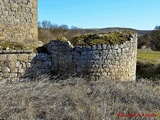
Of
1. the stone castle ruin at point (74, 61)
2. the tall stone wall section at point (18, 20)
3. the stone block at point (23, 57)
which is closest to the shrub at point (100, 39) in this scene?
the stone castle ruin at point (74, 61)

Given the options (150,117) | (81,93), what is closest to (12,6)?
(81,93)

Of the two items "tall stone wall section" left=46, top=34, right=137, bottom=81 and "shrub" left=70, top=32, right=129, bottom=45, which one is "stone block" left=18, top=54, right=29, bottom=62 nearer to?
"tall stone wall section" left=46, top=34, right=137, bottom=81

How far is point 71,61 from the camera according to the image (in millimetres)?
7801

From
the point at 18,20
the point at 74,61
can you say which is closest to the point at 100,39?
the point at 74,61

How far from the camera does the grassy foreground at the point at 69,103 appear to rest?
13.0 ft

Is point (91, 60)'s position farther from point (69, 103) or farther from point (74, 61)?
point (69, 103)

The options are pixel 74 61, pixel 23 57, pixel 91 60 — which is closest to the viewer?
pixel 23 57

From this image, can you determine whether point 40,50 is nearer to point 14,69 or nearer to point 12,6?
point 14,69

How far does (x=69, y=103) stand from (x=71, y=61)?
330 centimetres

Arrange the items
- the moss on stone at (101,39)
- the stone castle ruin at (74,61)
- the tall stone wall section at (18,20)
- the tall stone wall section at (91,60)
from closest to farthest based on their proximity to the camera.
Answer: the stone castle ruin at (74,61), the tall stone wall section at (91,60), the moss on stone at (101,39), the tall stone wall section at (18,20)

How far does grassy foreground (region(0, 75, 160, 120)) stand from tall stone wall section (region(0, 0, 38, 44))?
4765 millimetres

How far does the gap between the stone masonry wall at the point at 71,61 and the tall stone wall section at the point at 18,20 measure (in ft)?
6.70

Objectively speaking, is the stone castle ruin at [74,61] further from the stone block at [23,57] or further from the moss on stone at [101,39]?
the moss on stone at [101,39]

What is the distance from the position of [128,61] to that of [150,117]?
13.3 ft
